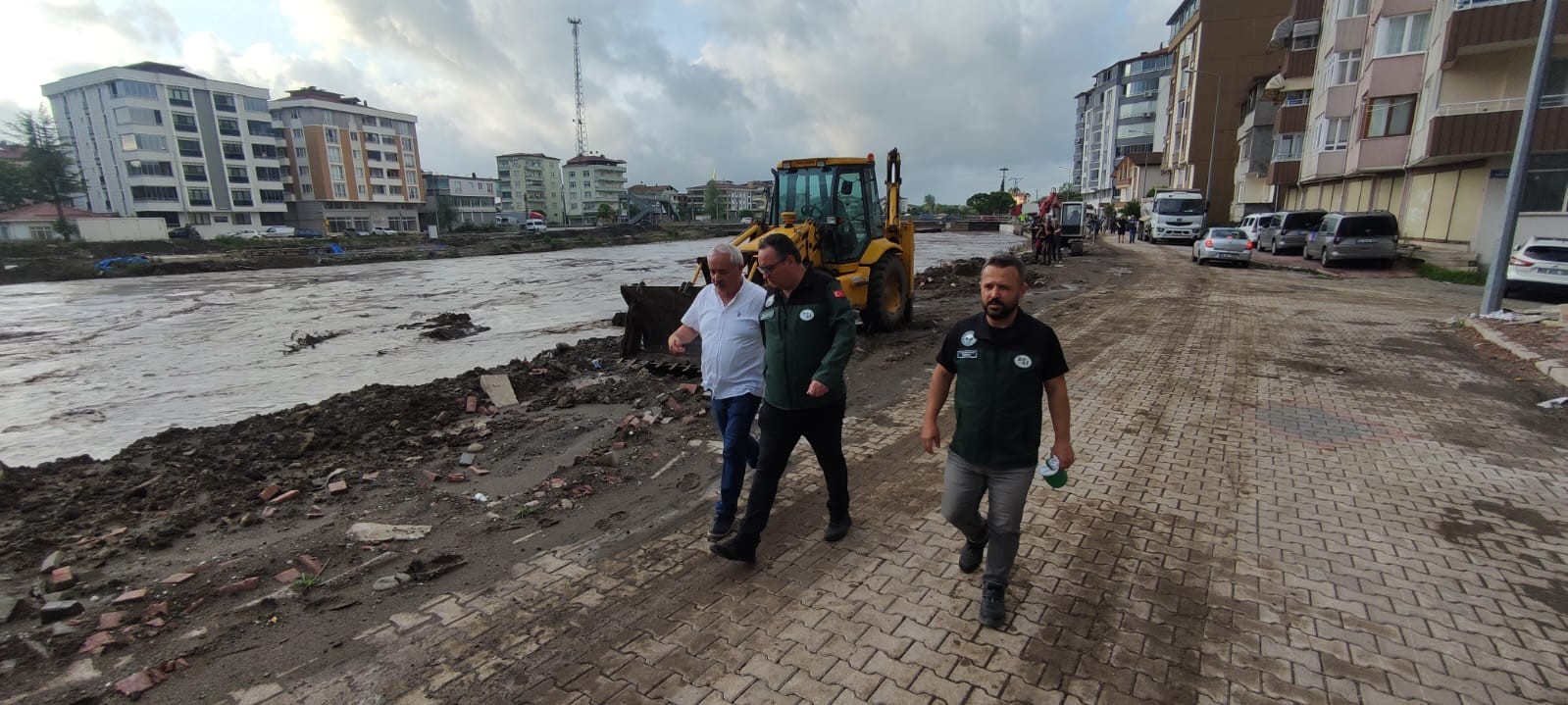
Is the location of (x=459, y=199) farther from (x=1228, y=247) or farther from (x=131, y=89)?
(x=1228, y=247)

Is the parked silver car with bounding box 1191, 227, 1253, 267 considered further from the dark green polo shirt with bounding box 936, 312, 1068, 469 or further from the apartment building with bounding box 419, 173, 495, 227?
the apartment building with bounding box 419, 173, 495, 227

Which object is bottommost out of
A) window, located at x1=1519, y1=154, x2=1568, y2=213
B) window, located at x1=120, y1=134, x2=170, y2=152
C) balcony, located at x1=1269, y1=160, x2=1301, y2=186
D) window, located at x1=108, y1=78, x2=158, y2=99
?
window, located at x1=1519, y1=154, x2=1568, y2=213

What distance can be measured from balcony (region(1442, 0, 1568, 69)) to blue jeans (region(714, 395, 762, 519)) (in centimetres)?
2757

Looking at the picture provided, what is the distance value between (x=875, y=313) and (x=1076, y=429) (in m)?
4.71

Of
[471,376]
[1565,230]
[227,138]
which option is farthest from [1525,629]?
[227,138]

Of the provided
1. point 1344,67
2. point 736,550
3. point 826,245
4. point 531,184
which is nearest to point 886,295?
point 826,245

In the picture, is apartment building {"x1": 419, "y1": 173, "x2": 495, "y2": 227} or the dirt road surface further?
apartment building {"x1": 419, "y1": 173, "x2": 495, "y2": 227}

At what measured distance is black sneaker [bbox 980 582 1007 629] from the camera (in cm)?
306

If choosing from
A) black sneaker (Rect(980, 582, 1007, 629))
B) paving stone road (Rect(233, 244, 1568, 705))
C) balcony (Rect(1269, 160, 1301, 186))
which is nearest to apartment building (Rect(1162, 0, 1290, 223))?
balcony (Rect(1269, 160, 1301, 186))

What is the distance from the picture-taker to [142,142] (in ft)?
195

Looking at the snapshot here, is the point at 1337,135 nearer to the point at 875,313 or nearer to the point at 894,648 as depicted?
the point at 875,313

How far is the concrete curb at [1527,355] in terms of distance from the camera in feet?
22.9

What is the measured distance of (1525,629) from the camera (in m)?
3.04

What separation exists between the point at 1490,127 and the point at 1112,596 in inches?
1011
